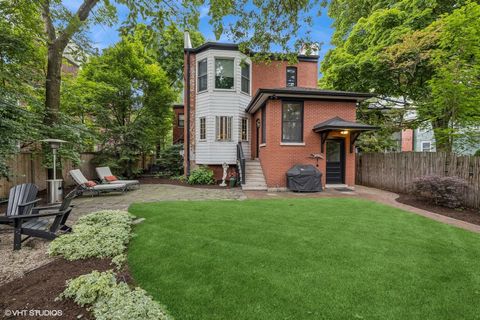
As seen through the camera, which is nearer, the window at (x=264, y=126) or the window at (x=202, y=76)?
the window at (x=264, y=126)

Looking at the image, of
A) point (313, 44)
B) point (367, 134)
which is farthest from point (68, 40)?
point (367, 134)

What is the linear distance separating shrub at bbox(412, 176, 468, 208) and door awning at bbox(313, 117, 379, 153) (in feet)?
10.1

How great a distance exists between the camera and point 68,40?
895 centimetres

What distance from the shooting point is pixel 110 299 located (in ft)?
7.45

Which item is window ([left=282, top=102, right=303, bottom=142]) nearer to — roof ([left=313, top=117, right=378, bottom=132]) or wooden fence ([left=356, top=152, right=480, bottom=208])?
roof ([left=313, top=117, right=378, bottom=132])

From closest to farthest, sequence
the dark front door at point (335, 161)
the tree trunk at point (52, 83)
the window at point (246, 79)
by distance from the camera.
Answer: the tree trunk at point (52, 83)
the dark front door at point (335, 161)
the window at point (246, 79)

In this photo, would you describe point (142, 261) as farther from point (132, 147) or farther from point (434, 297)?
point (132, 147)

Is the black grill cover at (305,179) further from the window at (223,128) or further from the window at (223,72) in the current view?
the window at (223,72)

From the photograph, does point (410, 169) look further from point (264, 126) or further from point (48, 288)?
point (48, 288)

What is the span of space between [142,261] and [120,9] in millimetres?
5375

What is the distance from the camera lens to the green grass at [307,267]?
92.7 inches

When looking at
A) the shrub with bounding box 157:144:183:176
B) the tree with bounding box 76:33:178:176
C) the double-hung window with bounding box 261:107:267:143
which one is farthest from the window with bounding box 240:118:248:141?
the tree with bounding box 76:33:178:176

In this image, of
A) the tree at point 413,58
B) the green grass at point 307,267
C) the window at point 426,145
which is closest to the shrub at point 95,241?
the green grass at point 307,267

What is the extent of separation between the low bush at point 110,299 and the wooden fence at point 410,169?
9.53m
